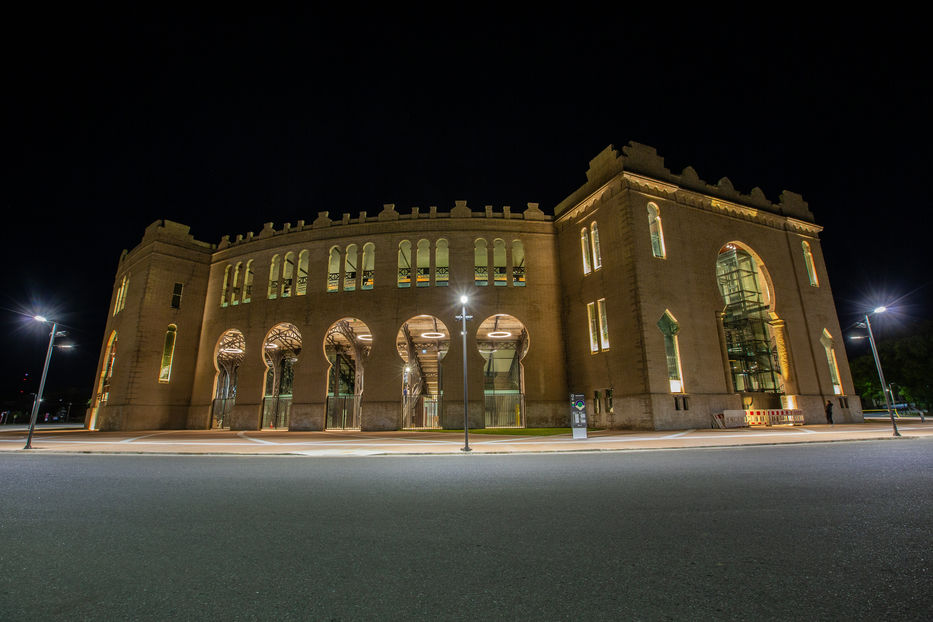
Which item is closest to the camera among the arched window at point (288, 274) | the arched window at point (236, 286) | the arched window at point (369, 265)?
the arched window at point (369, 265)

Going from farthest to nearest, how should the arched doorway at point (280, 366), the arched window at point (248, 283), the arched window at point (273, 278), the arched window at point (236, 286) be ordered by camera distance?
the arched window at point (236, 286)
the arched window at point (248, 283)
the arched doorway at point (280, 366)
the arched window at point (273, 278)

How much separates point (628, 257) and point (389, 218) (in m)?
18.7

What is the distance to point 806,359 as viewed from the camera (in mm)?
→ 32531

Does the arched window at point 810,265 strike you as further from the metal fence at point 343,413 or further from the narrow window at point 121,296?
the narrow window at point 121,296

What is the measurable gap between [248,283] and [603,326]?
31.2 meters

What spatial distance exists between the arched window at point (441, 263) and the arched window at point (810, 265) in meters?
30.2

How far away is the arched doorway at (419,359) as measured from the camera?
120 ft

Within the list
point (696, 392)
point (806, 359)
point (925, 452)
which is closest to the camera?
point (925, 452)

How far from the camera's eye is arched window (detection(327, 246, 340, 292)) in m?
34.4

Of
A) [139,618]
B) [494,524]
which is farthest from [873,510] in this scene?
[139,618]

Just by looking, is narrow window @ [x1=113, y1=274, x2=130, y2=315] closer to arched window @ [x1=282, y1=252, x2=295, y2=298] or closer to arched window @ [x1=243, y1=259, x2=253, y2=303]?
arched window @ [x1=243, y1=259, x2=253, y2=303]

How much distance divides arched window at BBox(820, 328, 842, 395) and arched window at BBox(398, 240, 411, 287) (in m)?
33.5

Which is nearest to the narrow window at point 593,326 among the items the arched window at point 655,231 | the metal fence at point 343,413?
the arched window at point 655,231

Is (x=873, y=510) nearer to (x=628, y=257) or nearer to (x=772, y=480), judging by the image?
(x=772, y=480)
